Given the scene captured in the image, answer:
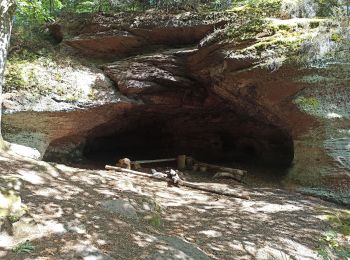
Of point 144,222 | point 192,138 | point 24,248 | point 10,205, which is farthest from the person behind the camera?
point 192,138

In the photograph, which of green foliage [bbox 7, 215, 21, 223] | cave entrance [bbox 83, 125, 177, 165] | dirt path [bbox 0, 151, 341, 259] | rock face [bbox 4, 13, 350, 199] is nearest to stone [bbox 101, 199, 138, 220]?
dirt path [bbox 0, 151, 341, 259]

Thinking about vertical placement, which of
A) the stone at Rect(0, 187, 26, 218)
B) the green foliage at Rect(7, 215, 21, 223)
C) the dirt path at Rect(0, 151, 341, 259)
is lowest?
the dirt path at Rect(0, 151, 341, 259)

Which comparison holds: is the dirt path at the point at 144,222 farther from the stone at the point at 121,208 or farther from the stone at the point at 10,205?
the stone at the point at 10,205

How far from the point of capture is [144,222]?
5.32m

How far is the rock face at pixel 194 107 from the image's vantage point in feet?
29.0

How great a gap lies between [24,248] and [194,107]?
9.26 meters

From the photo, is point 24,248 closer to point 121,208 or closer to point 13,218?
point 13,218

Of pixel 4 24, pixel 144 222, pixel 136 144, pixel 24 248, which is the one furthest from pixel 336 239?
pixel 136 144

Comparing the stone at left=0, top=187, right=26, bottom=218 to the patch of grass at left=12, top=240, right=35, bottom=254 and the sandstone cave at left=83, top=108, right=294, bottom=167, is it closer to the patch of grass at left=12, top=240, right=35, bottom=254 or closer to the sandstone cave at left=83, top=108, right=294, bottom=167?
the patch of grass at left=12, top=240, right=35, bottom=254

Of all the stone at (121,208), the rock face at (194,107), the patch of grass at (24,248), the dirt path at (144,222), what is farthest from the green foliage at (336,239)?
the patch of grass at (24,248)

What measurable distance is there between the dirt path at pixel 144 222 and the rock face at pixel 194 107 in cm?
201

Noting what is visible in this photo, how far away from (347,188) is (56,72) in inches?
318

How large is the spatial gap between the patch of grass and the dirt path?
5cm

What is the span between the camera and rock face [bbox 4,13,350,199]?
8.85 m
